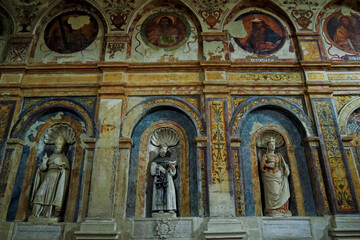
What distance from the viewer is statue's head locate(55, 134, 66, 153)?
6.73 metres

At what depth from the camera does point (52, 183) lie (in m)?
6.39

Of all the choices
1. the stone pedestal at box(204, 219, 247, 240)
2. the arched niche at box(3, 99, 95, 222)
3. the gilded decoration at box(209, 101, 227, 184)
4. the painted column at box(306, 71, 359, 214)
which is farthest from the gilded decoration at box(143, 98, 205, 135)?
the painted column at box(306, 71, 359, 214)

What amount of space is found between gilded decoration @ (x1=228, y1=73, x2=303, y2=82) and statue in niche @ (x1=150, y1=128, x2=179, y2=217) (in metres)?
2.07

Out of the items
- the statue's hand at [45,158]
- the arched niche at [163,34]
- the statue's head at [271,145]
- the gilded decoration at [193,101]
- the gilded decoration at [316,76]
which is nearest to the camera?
the statue's hand at [45,158]

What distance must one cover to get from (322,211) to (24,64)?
25.1 feet

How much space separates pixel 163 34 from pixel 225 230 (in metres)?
5.17

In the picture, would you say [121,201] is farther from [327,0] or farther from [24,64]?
[327,0]

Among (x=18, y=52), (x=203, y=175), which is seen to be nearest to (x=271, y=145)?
(x=203, y=175)

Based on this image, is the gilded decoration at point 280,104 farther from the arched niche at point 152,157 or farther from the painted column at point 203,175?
the arched niche at point 152,157

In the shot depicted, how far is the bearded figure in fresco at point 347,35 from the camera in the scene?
7.91 meters

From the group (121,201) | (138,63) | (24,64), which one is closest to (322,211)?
(121,201)

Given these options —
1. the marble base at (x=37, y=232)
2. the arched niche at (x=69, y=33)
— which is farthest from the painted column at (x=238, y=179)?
the arched niche at (x=69, y=33)

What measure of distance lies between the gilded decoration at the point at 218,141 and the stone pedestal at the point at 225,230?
822 millimetres

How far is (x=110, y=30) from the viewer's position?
778 cm
